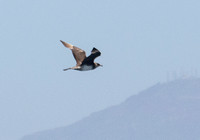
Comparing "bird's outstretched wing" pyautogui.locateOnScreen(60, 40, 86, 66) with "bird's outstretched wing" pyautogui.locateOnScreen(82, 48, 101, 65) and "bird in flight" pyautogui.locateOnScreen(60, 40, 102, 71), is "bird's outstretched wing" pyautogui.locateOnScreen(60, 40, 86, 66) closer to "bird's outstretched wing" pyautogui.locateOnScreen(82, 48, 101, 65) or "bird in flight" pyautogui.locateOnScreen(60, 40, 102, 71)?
"bird in flight" pyautogui.locateOnScreen(60, 40, 102, 71)

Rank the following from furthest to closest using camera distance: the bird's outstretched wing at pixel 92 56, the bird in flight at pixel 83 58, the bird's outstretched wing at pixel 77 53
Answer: the bird's outstretched wing at pixel 77 53 → the bird in flight at pixel 83 58 → the bird's outstretched wing at pixel 92 56

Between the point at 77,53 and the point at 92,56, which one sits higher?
the point at 77,53

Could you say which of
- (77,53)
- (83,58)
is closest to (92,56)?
(83,58)

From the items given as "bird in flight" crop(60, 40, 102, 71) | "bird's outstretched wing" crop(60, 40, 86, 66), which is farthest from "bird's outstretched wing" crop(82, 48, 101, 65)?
"bird's outstretched wing" crop(60, 40, 86, 66)

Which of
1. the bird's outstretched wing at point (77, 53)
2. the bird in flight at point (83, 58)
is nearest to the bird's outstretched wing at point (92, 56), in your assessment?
the bird in flight at point (83, 58)

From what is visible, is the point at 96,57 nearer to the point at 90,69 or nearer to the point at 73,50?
the point at 90,69

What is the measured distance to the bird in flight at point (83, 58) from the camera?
5568cm

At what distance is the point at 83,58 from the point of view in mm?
60344

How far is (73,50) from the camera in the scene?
62031 millimetres

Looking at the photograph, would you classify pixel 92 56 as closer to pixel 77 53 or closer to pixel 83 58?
pixel 83 58

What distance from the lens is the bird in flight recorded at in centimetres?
5568

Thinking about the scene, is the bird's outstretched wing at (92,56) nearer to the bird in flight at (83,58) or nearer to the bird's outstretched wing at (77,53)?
the bird in flight at (83,58)

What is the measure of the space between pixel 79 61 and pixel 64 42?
163 inches

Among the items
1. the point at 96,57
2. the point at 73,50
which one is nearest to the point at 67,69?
the point at 96,57
